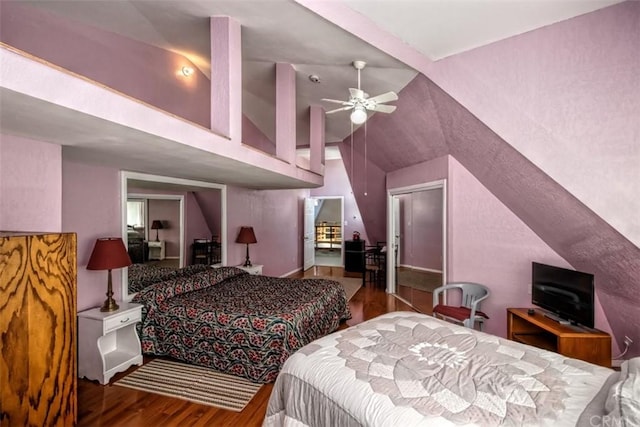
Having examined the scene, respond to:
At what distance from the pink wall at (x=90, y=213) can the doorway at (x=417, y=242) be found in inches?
155

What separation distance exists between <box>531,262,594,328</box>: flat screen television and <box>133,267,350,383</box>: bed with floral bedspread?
7.33 feet

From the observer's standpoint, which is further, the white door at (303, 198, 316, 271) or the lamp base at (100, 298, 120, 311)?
the white door at (303, 198, 316, 271)

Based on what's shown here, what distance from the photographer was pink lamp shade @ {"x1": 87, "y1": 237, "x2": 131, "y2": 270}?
2.69 metres

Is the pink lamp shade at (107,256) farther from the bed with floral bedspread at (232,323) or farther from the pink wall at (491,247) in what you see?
the pink wall at (491,247)

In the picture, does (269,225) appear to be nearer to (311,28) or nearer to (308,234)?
(308,234)

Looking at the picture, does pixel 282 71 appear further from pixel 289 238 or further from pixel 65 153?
pixel 289 238

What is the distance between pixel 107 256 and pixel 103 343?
2.97ft

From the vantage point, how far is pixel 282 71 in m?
3.58

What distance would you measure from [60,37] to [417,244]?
5.27 meters

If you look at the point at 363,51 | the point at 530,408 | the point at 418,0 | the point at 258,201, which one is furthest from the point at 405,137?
the point at 530,408

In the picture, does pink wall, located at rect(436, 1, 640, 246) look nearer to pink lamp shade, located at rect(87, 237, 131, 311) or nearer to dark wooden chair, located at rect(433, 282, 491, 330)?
dark wooden chair, located at rect(433, 282, 491, 330)

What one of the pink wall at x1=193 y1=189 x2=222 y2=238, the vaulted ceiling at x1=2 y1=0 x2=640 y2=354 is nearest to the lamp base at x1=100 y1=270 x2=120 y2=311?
the pink wall at x1=193 y1=189 x2=222 y2=238

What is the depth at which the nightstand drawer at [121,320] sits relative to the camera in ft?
8.70

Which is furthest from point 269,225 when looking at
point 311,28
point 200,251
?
point 311,28
